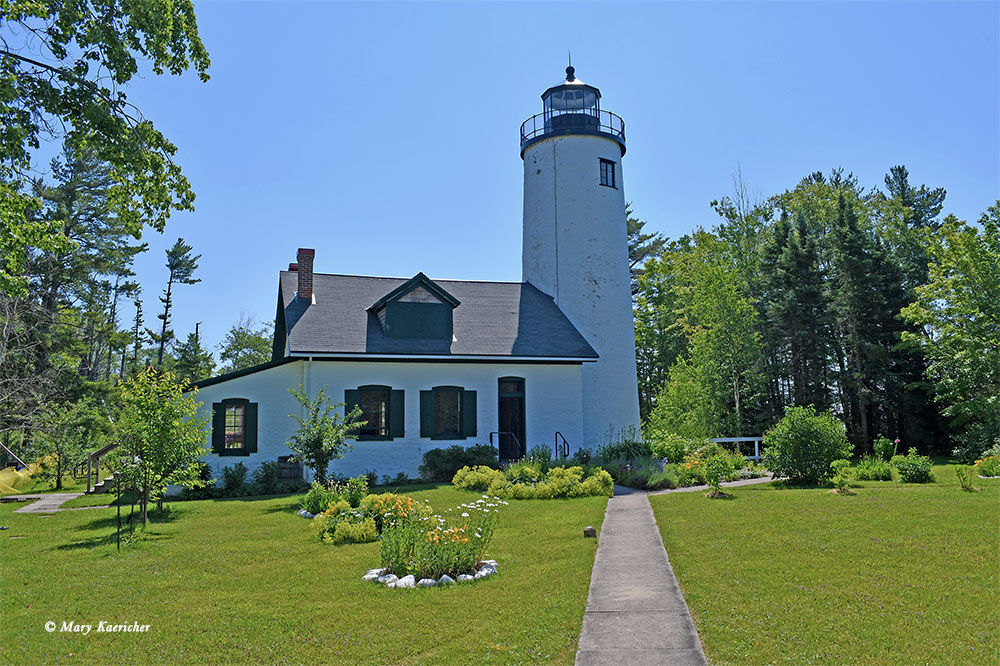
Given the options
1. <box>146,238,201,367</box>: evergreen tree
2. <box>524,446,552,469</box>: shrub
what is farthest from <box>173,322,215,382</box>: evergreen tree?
<box>524,446,552,469</box>: shrub

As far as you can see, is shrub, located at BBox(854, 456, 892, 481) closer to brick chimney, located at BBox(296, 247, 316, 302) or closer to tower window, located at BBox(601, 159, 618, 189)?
Answer: tower window, located at BBox(601, 159, 618, 189)

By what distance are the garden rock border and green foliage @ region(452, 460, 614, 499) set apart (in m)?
6.85

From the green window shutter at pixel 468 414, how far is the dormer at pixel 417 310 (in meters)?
1.91

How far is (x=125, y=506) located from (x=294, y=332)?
5.97m

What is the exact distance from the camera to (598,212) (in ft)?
77.0

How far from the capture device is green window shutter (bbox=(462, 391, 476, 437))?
19453 mm

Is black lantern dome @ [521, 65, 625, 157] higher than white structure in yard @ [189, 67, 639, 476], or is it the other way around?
black lantern dome @ [521, 65, 625, 157]

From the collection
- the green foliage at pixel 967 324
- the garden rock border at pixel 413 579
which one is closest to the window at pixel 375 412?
the garden rock border at pixel 413 579

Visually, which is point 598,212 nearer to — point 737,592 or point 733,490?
point 733,490

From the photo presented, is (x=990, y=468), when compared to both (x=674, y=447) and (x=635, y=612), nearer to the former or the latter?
(x=674, y=447)

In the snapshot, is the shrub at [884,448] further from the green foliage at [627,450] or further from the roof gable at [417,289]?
the roof gable at [417,289]

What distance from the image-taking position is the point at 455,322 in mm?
21031

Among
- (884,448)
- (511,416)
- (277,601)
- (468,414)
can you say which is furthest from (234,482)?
(884,448)

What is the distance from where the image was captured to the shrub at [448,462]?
18.6 meters
